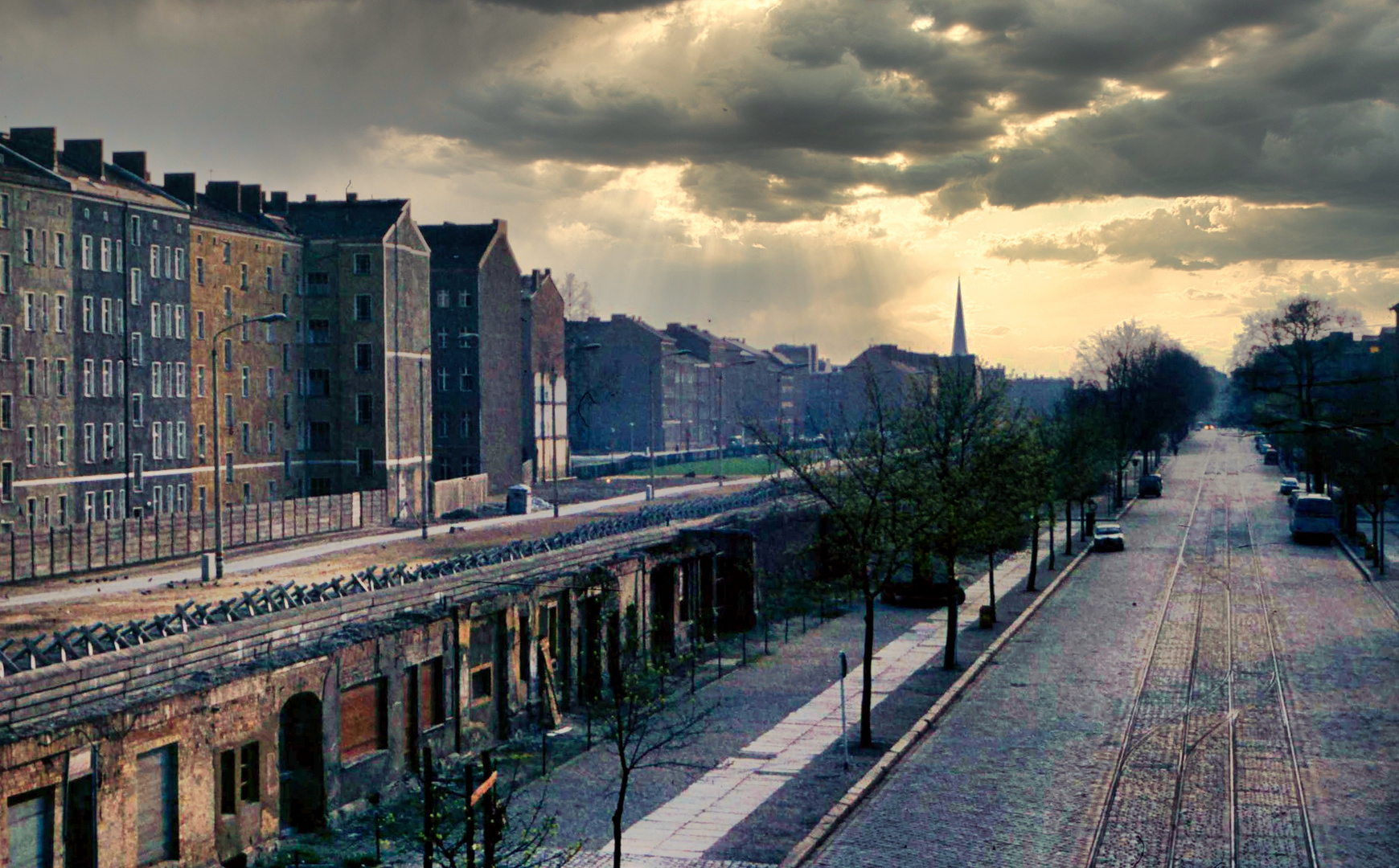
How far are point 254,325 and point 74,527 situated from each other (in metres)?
29.5

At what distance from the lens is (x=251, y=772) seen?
23766mm

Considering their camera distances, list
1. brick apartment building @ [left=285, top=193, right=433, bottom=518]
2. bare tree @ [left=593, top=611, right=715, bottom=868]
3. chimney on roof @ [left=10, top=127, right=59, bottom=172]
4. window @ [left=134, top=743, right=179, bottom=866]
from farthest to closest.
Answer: brick apartment building @ [left=285, top=193, right=433, bottom=518], chimney on roof @ [left=10, top=127, right=59, bottom=172], bare tree @ [left=593, top=611, right=715, bottom=868], window @ [left=134, top=743, right=179, bottom=866]

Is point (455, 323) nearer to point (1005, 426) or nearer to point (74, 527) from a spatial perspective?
point (74, 527)

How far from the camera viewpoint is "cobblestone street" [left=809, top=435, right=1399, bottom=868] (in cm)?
2177

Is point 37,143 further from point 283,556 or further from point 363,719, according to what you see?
point 363,719

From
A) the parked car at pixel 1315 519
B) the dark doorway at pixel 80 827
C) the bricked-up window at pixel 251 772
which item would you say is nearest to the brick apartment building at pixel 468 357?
the parked car at pixel 1315 519

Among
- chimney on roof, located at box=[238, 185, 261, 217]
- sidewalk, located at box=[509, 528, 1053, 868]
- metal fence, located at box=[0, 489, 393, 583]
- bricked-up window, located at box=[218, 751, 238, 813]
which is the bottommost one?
sidewalk, located at box=[509, 528, 1053, 868]

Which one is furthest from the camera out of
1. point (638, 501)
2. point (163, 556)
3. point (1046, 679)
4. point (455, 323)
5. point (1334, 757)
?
point (455, 323)

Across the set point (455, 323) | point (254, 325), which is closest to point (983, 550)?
point (254, 325)

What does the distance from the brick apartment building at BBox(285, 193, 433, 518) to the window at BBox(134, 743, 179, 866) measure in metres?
53.1

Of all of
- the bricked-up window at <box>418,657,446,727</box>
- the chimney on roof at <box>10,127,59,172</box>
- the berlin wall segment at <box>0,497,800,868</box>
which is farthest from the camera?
the chimney on roof at <box>10,127,59,172</box>

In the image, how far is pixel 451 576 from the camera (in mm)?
32250

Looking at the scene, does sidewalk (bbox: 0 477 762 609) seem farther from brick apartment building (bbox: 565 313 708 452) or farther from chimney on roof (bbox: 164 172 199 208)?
brick apartment building (bbox: 565 313 708 452)

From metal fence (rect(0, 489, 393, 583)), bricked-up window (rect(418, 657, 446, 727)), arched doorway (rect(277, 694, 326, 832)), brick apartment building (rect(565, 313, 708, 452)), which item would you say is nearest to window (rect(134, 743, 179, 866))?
arched doorway (rect(277, 694, 326, 832))
